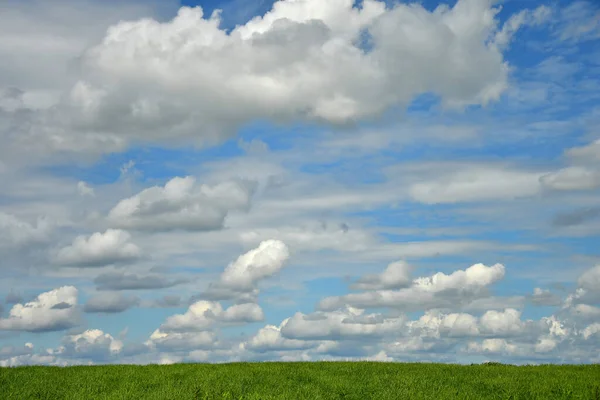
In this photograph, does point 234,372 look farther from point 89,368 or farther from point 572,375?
point 572,375

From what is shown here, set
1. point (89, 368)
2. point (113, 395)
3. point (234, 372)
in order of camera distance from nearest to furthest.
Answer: point (113, 395)
point (234, 372)
point (89, 368)

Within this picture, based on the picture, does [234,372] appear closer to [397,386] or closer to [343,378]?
[343,378]

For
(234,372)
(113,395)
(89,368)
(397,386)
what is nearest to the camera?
(113,395)

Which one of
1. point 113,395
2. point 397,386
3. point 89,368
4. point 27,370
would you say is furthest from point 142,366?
point 397,386

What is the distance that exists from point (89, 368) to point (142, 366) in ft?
10.1

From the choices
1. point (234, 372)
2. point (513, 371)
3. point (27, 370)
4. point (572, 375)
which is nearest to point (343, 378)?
point (234, 372)

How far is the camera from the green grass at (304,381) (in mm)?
31953

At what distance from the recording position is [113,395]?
31312 millimetres

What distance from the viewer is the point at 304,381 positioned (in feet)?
117

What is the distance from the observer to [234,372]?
37.3 metres

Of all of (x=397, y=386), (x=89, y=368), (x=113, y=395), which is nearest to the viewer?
(x=113, y=395)

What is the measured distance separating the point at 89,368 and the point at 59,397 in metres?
7.60

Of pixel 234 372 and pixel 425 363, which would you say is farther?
pixel 425 363

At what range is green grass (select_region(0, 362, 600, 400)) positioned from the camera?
32.0 metres
